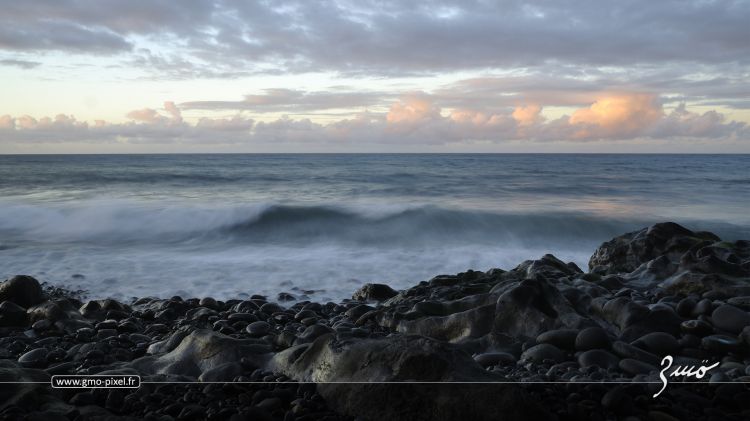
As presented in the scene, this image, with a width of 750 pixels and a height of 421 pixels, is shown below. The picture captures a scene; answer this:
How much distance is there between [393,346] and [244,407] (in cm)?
82

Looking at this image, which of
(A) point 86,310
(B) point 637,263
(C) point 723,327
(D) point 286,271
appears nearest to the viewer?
(C) point 723,327

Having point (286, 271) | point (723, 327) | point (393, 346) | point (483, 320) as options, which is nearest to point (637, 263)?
point (723, 327)

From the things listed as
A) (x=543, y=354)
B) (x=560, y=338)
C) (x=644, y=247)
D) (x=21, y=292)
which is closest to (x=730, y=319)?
(x=560, y=338)

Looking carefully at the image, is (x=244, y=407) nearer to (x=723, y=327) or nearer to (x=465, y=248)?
(x=723, y=327)

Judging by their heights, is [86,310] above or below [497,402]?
below

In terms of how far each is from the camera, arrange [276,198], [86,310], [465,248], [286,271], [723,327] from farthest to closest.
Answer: [276,198]
[465,248]
[286,271]
[86,310]
[723,327]

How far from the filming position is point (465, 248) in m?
11.6

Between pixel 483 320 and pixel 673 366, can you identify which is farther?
pixel 483 320

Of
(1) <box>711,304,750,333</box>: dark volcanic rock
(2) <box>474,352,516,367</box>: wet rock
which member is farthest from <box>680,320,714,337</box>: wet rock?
(2) <box>474,352,516,367</box>: wet rock

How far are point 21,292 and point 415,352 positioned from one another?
4.75 metres

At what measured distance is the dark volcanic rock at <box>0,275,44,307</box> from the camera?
5555 mm

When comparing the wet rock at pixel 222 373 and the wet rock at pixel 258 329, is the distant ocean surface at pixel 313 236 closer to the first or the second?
the wet rock at pixel 258 329

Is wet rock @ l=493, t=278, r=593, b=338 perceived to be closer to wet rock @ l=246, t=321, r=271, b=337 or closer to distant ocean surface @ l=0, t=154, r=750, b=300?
wet rock @ l=246, t=321, r=271, b=337

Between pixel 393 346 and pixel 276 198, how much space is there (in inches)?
828
